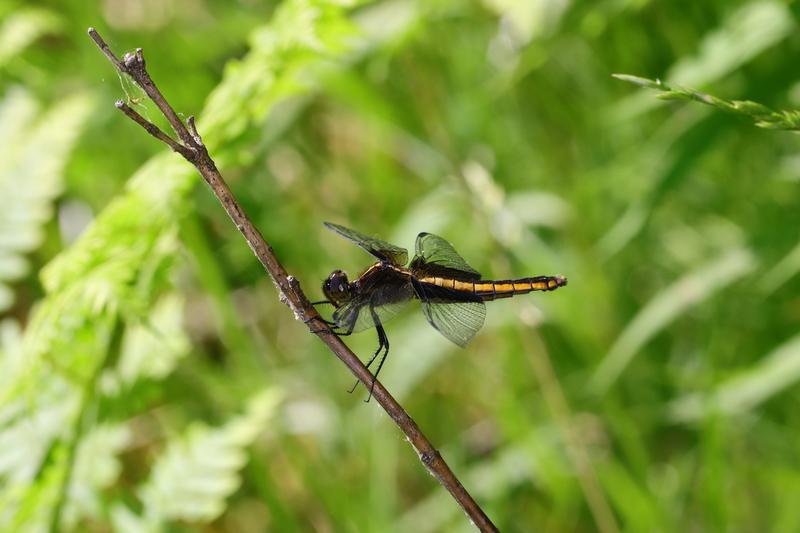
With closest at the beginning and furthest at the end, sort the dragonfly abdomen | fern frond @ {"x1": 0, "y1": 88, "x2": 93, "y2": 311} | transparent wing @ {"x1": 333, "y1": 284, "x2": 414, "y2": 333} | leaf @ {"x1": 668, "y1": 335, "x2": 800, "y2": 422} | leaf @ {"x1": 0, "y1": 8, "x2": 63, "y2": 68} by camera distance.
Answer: transparent wing @ {"x1": 333, "y1": 284, "x2": 414, "y2": 333}
the dragonfly abdomen
leaf @ {"x1": 668, "y1": 335, "x2": 800, "y2": 422}
fern frond @ {"x1": 0, "y1": 88, "x2": 93, "y2": 311}
leaf @ {"x1": 0, "y1": 8, "x2": 63, "y2": 68}

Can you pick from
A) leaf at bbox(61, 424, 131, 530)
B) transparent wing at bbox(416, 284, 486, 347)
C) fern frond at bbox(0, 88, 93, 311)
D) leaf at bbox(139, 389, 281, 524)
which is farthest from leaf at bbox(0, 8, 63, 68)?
transparent wing at bbox(416, 284, 486, 347)

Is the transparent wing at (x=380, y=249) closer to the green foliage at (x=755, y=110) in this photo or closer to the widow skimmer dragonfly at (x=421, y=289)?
the widow skimmer dragonfly at (x=421, y=289)

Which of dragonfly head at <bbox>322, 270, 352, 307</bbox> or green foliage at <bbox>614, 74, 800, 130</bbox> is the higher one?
dragonfly head at <bbox>322, 270, 352, 307</bbox>

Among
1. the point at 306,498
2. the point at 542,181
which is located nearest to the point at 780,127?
the point at 542,181

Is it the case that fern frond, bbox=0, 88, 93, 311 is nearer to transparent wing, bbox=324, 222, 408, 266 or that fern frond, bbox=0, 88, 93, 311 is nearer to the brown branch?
transparent wing, bbox=324, 222, 408, 266

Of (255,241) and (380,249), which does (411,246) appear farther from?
(255,241)

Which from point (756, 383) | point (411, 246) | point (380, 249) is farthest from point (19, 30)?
point (756, 383)

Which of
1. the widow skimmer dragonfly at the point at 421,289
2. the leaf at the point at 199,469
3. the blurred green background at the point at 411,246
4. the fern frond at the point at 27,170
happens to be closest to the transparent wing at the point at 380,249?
the widow skimmer dragonfly at the point at 421,289

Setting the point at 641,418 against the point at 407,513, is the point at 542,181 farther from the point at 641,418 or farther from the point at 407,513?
the point at 407,513
